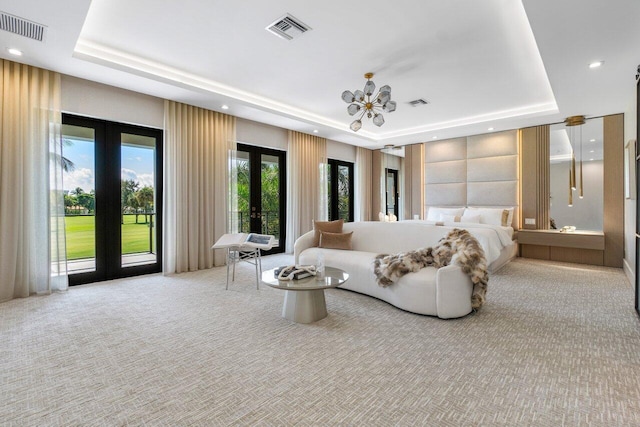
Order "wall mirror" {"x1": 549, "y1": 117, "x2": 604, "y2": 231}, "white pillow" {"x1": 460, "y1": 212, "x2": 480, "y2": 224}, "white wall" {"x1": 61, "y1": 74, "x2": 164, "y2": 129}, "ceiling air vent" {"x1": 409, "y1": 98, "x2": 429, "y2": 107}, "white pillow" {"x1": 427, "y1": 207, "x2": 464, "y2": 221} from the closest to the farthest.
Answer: "white wall" {"x1": 61, "y1": 74, "x2": 164, "y2": 129} → "ceiling air vent" {"x1": 409, "y1": 98, "x2": 429, "y2": 107} → "wall mirror" {"x1": 549, "y1": 117, "x2": 604, "y2": 231} → "white pillow" {"x1": 460, "y1": 212, "x2": 480, "y2": 224} → "white pillow" {"x1": 427, "y1": 207, "x2": 464, "y2": 221}

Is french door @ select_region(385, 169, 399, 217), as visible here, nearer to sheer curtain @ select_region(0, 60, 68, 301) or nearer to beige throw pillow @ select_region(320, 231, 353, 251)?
beige throw pillow @ select_region(320, 231, 353, 251)

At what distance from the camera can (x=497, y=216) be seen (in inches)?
241

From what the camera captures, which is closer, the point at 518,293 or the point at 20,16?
the point at 20,16

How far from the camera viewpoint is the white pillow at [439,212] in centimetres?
674

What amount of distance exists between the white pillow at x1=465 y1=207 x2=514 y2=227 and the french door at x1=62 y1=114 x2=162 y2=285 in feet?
19.5

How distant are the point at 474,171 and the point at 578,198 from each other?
195cm

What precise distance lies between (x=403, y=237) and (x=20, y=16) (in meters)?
4.46

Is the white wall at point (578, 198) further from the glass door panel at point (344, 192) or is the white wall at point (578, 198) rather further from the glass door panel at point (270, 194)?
the glass door panel at point (270, 194)

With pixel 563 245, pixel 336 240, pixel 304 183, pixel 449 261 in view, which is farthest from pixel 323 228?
pixel 563 245

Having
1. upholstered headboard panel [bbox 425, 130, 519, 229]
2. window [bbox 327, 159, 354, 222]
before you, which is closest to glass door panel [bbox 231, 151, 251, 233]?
window [bbox 327, 159, 354, 222]

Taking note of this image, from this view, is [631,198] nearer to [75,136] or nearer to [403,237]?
[403,237]

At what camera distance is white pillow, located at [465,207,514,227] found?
608 centimetres

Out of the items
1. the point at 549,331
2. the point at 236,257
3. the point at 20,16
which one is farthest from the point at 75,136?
the point at 549,331

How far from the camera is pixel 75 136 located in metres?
4.14
